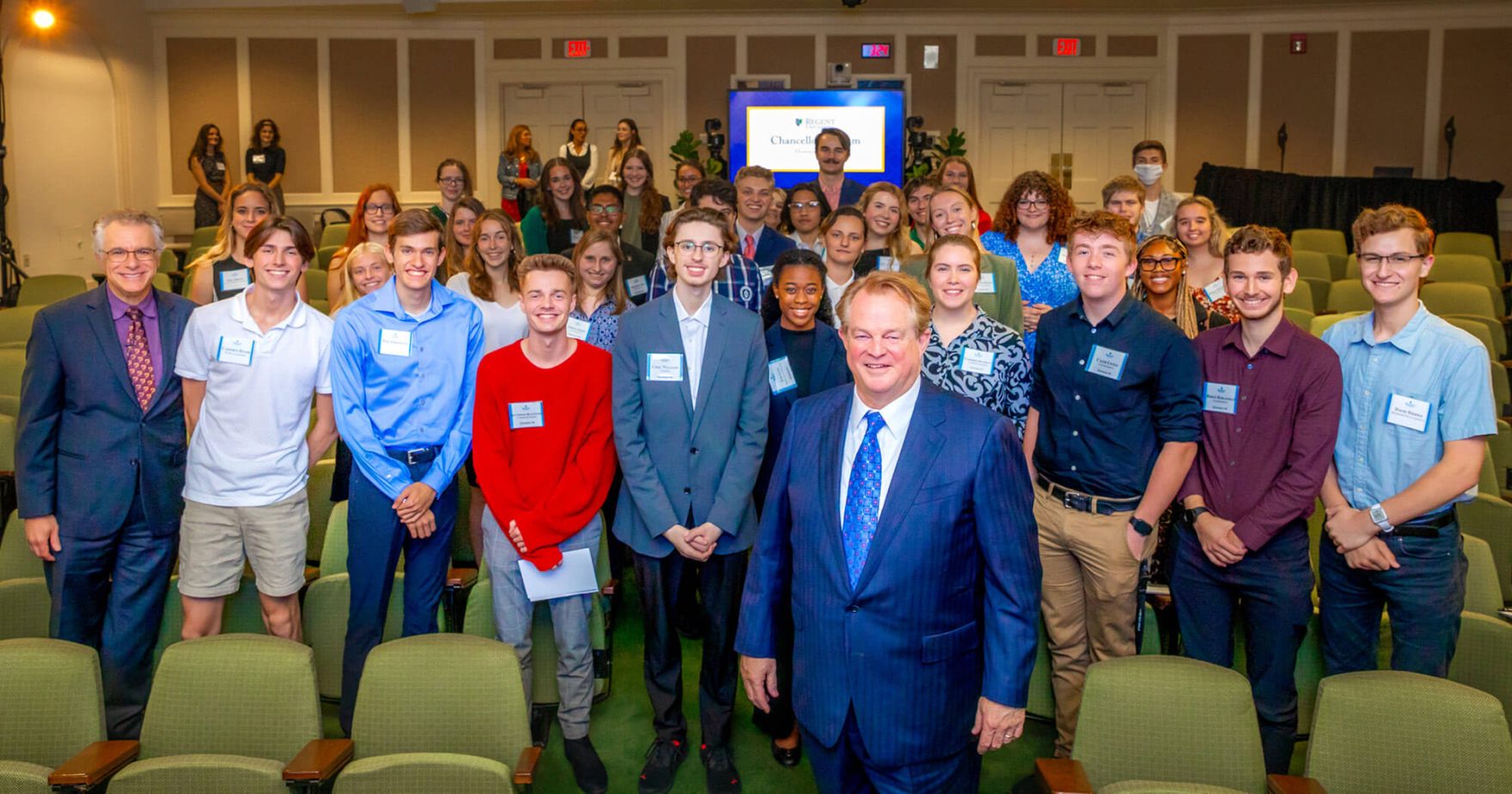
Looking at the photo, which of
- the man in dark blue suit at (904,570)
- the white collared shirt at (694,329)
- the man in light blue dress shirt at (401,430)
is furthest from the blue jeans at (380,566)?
the man in dark blue suit at (904,570)

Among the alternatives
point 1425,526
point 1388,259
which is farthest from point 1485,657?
point 1388,259

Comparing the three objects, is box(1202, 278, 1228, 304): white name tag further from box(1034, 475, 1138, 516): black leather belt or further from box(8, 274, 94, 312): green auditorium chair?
box(8, 274, 94, 312): green auditorium chair

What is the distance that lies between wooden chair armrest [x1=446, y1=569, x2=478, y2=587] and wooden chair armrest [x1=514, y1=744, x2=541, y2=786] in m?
0.94

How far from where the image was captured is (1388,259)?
296 cm

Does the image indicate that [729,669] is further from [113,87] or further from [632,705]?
[113,87]

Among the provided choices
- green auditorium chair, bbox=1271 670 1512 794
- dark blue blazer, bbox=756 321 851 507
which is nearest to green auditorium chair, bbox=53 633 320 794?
dark blue blazer, bbox=756 321 851 507

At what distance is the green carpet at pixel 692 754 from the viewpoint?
3.23 metres

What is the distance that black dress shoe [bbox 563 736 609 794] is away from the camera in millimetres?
3154

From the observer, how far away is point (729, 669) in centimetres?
321

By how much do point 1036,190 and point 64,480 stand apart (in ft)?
10.5

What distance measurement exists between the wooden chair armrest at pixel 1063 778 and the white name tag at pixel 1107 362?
3.34 ft

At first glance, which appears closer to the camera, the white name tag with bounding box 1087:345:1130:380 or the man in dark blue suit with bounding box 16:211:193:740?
the white name tag with bounding box 1087:345:1130:380

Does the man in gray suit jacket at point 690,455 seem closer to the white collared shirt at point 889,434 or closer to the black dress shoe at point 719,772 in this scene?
the black dress shoe at point 719,772

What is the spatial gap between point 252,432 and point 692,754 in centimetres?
156
